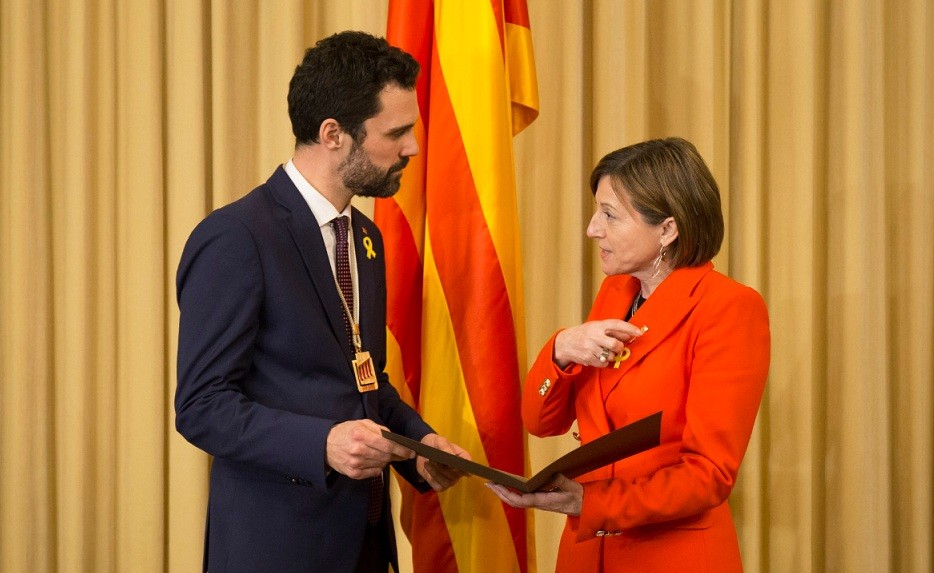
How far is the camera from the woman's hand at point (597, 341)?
188cm

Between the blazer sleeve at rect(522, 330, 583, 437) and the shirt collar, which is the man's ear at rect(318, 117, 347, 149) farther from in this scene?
the blazer sleeve at rect(522, 330, 583, 437)

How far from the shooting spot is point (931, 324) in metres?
2.96

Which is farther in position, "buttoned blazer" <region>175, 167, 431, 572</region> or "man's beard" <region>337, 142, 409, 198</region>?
"man's beard" <region>337, 142, 409, 198</region>

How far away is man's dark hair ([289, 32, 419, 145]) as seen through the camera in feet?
6.44

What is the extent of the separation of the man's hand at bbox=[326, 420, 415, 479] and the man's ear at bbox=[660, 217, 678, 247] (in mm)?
749

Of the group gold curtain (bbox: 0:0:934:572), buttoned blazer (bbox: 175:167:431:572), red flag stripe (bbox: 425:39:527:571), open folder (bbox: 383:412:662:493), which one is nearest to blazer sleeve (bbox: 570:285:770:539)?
open folder (bbox: 383:412:662:493)

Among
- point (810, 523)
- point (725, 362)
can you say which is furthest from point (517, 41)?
point (810, 523)

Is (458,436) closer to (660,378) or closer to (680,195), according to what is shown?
(660,378)

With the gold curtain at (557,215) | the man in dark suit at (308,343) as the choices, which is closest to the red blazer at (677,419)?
the man in dark suit at (308,343)

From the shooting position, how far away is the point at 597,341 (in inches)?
74.3

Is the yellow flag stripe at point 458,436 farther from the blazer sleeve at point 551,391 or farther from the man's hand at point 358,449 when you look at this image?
the man's hand at point 358,449

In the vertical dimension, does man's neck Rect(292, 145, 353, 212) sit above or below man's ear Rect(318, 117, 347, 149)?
below

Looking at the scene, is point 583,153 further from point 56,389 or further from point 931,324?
point 56,389

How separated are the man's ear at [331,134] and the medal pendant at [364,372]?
18.5 inches
